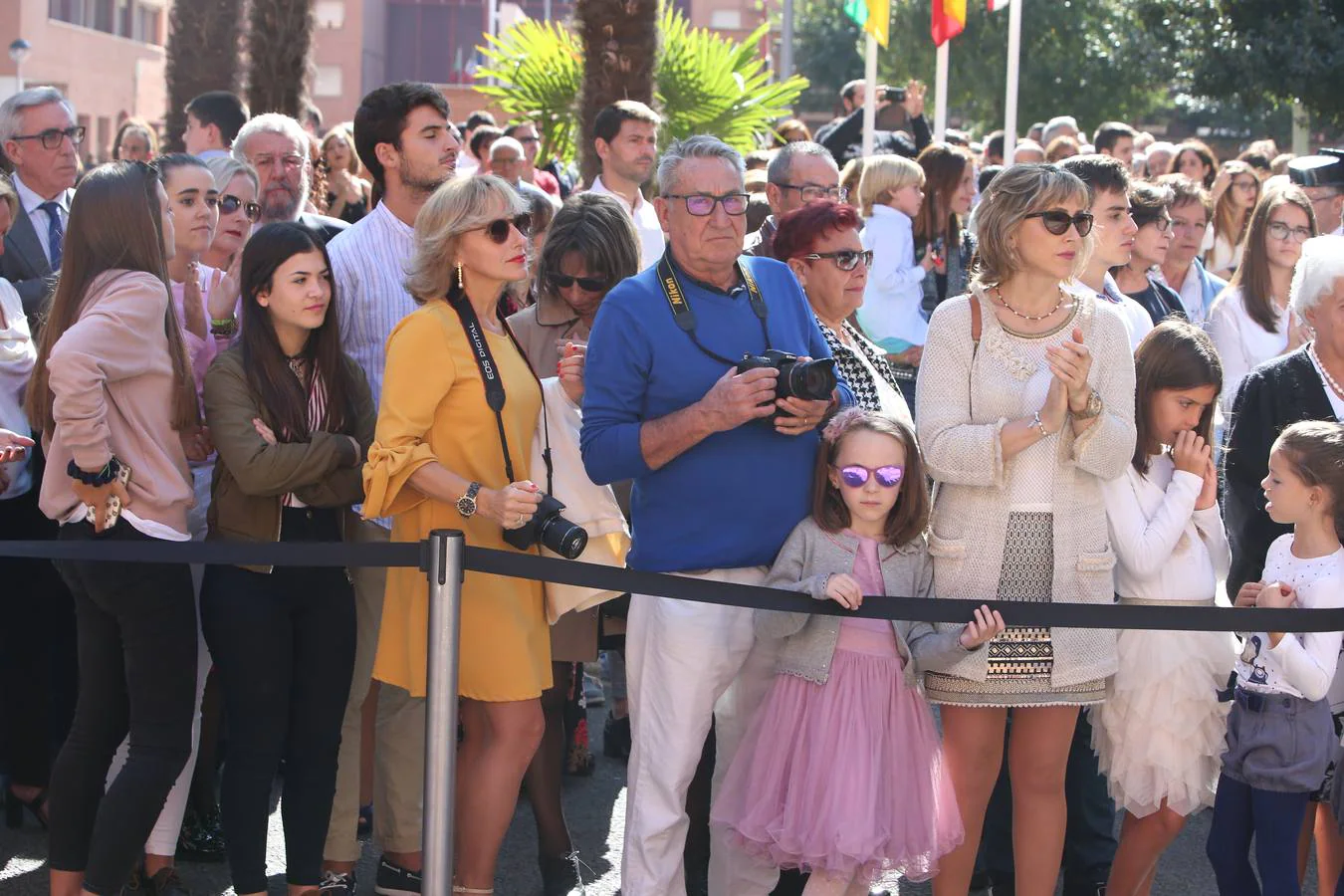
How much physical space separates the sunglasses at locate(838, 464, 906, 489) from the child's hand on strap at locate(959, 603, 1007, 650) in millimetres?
434

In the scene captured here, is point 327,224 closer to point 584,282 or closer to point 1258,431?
point 584,282

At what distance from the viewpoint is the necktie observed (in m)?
5.94

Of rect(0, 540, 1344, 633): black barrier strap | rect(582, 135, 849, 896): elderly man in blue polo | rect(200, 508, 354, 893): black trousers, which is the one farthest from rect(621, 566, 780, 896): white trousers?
rect(200, 508, 354, 893): black trousers

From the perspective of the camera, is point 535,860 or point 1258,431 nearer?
point 1258,431

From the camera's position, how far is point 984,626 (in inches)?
155

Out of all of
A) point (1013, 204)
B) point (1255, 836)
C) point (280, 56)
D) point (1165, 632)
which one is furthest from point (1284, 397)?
point (280, 56)

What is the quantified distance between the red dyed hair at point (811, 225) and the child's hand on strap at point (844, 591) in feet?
4.33

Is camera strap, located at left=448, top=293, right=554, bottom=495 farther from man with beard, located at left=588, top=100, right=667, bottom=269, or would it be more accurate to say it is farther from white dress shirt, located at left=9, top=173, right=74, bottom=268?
man with beard, located at left=588, top=100, right=667, bottom=269

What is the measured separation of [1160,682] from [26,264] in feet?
13.3

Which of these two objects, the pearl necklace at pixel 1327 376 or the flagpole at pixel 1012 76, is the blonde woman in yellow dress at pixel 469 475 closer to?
the pearl necklace at pixel 1327 376

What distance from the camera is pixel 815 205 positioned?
496 centimetres

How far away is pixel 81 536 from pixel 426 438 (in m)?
0.96

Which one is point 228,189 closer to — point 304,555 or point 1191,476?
point 304,555

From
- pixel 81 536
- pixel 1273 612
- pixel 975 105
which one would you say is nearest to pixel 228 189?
pixel 81 536
